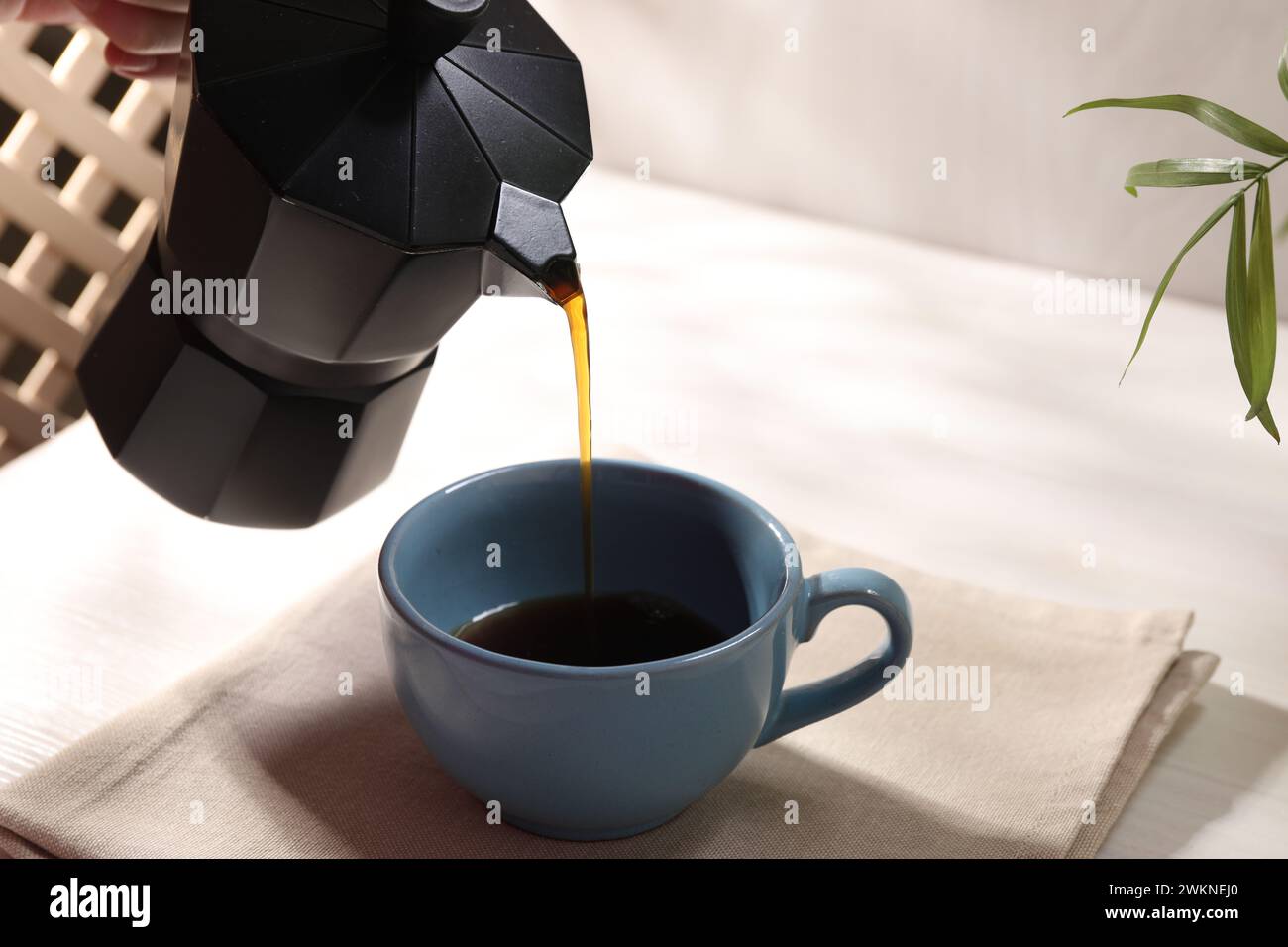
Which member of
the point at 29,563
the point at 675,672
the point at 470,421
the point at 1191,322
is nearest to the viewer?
the point at 675,672

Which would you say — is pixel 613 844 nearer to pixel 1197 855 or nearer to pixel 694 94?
pixel 1197 855

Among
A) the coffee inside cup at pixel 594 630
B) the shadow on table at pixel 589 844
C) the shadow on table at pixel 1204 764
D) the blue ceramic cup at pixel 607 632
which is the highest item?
the blue ceramic cup at pixel 607 632

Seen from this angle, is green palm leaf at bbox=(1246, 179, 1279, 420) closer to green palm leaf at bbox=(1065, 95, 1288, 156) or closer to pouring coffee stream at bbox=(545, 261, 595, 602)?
green palm leaf at bbox=(1065, 95, 1288, 156)

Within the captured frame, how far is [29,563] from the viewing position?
45 centimetres

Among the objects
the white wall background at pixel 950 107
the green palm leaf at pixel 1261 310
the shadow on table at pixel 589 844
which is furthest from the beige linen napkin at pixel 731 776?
the white wall background at pixel 950 107

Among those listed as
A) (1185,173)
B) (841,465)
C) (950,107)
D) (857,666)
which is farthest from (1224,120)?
(950,107)

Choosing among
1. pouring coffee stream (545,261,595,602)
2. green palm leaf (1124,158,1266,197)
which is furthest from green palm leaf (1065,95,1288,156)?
pouring coffee stream (545,261,595,602)

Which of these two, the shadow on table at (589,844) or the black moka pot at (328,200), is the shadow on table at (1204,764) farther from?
the black moka pot at (328,200)

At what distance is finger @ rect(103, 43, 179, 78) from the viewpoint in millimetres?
442

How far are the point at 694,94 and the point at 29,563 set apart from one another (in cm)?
54

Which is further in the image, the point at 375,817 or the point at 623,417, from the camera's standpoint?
the point at 623,417

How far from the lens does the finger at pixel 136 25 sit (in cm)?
42

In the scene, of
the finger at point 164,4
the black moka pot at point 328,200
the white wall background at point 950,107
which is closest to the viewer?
the black moka pot at point 328,200
